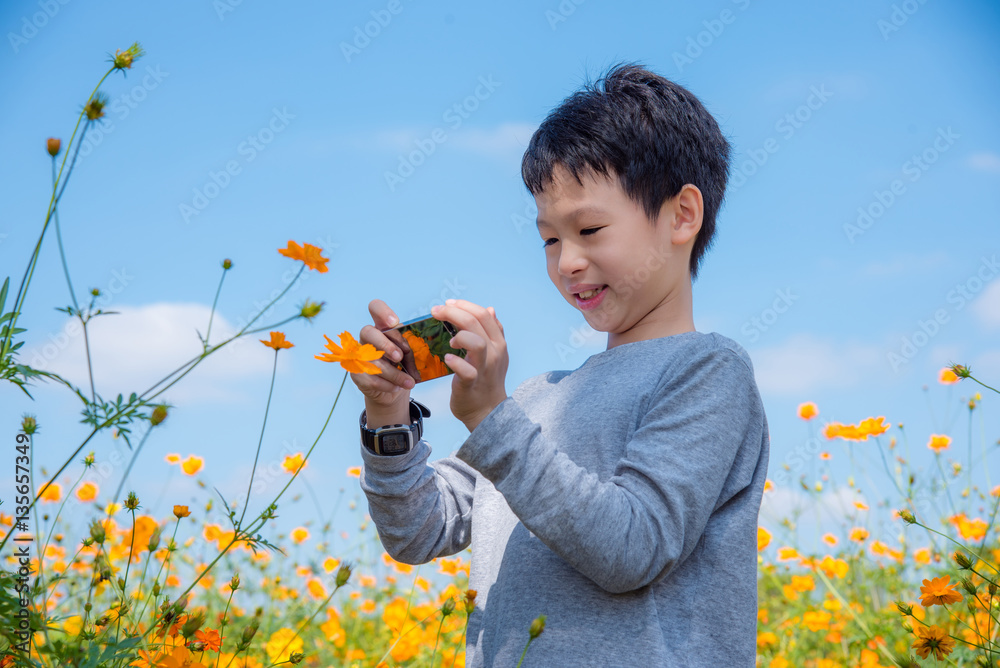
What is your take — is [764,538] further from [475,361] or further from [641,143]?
[475,361]

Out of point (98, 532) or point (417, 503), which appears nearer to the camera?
point (98, 532)

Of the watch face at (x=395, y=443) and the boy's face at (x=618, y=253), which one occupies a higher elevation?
the boy's face at (x=618, y=253)

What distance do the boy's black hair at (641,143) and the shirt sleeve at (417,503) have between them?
1.63 feet

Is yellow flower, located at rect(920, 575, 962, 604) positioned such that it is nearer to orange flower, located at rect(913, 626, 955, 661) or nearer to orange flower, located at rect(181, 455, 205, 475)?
orange flower, located at rect(913, 626, 955, 661)

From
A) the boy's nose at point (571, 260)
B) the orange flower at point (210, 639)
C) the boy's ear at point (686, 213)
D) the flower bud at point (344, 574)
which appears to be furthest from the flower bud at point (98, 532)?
the boy's ear at point (686, 213)

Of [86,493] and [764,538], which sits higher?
[86,493]

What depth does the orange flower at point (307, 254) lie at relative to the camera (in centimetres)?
112

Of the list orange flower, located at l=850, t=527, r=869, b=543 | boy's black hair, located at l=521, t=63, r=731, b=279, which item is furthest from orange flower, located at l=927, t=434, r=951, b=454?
boy's black hair, located at l=521, t=63, r=731, b=279

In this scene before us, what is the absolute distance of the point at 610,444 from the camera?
1.16 meters

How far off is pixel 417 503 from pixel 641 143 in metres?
0.69

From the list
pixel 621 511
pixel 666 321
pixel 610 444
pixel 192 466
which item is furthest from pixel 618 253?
pixel 192 466

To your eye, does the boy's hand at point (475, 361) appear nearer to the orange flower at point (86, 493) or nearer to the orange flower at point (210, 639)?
the orange flower at point (210, 639)

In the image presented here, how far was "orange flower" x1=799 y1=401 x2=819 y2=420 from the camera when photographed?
9.52 ft

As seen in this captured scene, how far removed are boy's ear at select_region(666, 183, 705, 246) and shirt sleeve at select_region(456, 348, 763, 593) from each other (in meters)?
0.29
